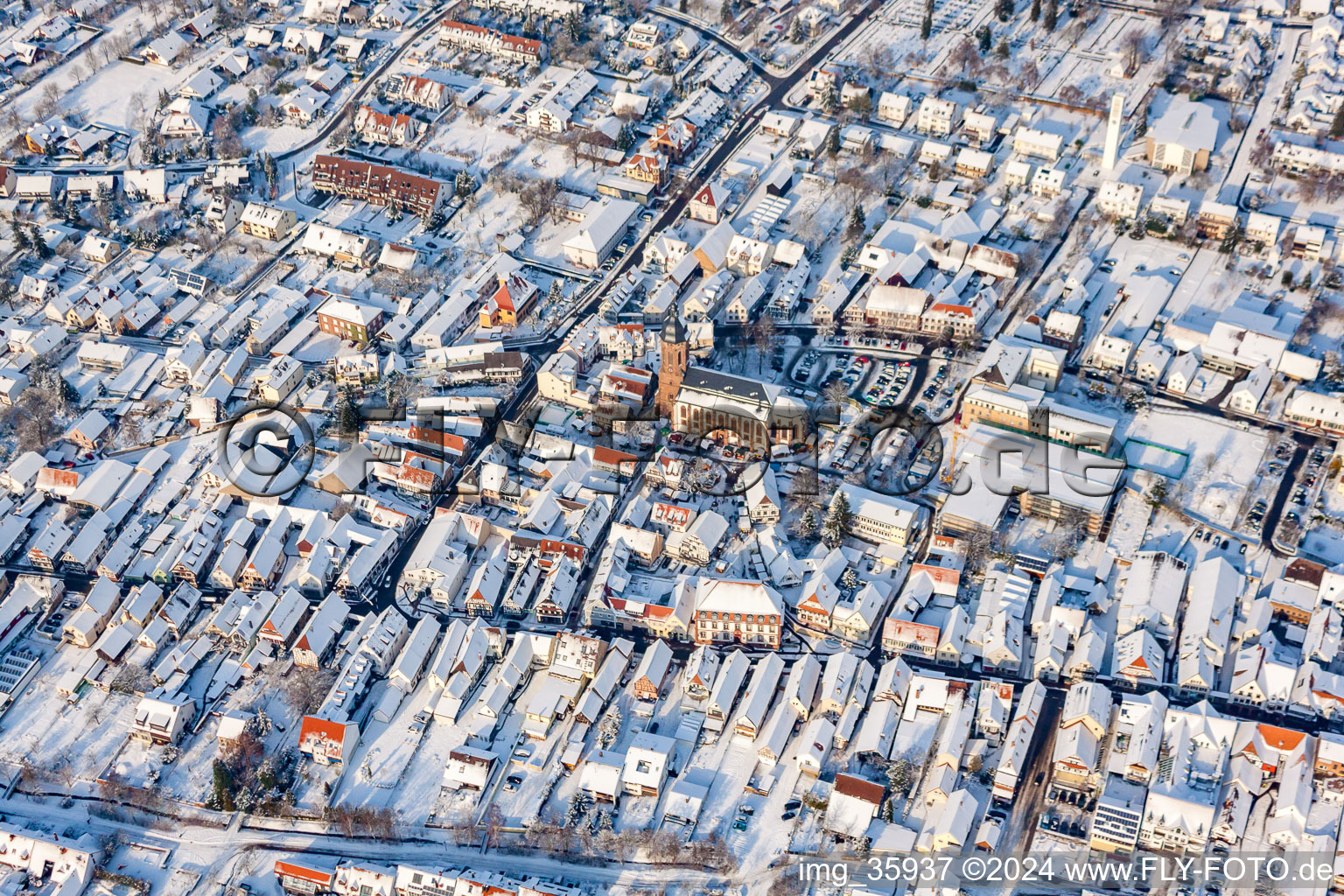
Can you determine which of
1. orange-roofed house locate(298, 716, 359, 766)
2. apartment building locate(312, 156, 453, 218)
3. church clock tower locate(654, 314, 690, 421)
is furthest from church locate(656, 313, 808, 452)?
apartment building locate(312, 156, 453, 218)

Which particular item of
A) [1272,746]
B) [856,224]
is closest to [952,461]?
[1272,746]

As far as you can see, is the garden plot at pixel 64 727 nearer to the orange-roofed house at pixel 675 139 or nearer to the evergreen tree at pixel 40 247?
the evergreen tree at pixel 40 247

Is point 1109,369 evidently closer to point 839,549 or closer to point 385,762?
point 839,549

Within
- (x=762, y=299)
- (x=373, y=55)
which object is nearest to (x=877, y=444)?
(x=762, y=299)

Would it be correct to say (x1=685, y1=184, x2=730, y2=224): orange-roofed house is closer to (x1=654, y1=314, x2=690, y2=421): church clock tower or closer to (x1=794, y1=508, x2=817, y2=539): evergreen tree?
(x1=654, y1=314, x2=690, y2=421): church clock tower

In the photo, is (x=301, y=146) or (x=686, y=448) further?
(x=301, y=146)

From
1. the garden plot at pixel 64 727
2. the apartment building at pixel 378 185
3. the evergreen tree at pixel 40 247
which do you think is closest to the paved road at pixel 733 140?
the apartment building at pixel 378 185
